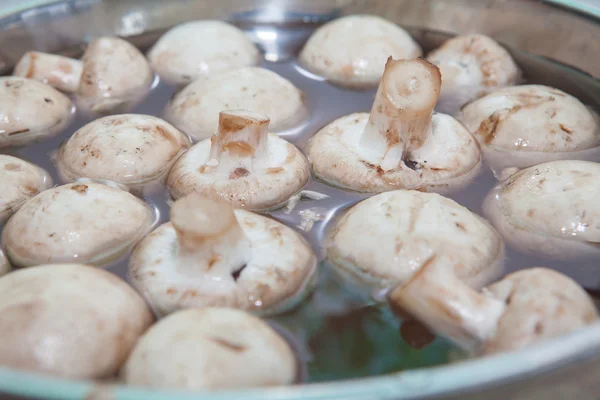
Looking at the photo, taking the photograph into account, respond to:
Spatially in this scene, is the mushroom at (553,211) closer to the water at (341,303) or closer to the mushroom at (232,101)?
the water at (341,303)

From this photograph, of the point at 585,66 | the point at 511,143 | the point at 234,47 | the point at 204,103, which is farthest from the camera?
the point at 234,47

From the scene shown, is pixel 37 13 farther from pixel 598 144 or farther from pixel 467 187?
pixel 598 144

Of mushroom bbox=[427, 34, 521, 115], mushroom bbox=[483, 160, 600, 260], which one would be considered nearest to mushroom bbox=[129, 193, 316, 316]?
mushroom bbox=[483, 160, 600, 260]

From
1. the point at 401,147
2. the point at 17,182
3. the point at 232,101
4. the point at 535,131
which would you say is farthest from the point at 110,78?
the point at 535,131

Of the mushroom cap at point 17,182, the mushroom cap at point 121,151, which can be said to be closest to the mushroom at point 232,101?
the mushroom cap at point 121,151

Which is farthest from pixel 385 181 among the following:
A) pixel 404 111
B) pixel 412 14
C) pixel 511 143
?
pixel 412 14

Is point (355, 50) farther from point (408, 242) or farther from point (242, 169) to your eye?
point (408, 242)

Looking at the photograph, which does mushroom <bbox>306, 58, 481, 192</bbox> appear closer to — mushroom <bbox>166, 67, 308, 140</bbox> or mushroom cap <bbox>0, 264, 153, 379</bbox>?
mushroom <bbox>166, 67, 308, 140</bbox>

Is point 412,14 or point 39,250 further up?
point 412,14
